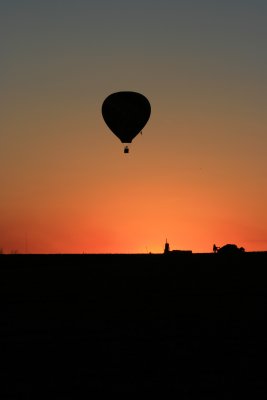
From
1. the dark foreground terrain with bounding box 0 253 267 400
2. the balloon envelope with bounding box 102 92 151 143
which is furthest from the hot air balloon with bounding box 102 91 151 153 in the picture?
the dark foreground terrain with bounding box 0 253 267 400

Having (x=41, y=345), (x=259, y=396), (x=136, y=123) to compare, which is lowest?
(x=259, y=396)

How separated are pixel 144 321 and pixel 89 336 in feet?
4.63

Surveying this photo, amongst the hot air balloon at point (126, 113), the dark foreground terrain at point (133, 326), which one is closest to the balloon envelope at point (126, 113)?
the hot air balloon at point (126, 113)

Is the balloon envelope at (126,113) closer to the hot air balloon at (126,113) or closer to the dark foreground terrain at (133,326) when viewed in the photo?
the hot air balloon at (126,113)

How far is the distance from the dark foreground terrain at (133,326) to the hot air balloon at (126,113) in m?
12.8

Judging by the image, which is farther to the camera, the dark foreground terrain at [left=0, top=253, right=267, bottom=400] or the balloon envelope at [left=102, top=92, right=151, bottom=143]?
the balloon envelope at [left=102, top=92, right=151, bottom=143]

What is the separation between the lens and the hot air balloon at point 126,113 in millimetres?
33281

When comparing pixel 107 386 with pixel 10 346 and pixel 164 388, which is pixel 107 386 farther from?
pixel 10 346

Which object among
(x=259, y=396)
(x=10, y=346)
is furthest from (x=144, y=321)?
(x=259, y=396)

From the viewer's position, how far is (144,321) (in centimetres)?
1678

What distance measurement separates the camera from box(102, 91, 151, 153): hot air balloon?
33281 mm

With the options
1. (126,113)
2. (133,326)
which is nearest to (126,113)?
(126,113)

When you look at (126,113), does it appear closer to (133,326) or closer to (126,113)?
(126,113)

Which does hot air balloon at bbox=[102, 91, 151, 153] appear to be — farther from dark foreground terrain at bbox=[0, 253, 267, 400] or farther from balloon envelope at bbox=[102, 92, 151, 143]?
dark foreground terrain at bbox=[0, 253, 267, 400]
